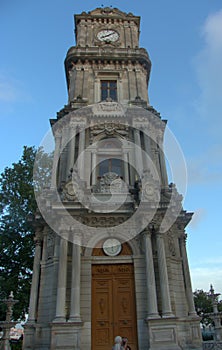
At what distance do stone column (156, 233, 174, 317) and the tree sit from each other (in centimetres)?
1005

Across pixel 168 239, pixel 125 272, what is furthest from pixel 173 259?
pixel 125 272

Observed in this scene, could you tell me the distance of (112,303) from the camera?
535 inches

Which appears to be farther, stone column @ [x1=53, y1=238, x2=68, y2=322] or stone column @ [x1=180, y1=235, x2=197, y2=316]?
stone column @ [x1=180, y1=235, x2=197, y2=316]

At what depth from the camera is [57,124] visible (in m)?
20.0

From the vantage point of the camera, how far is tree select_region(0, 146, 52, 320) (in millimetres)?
20688

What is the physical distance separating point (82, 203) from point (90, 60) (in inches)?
504

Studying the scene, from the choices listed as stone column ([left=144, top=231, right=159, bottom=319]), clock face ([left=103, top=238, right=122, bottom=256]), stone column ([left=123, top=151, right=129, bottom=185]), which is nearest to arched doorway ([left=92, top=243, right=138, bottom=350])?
clock face ([left=103, top=238, right=122, bottom=256])

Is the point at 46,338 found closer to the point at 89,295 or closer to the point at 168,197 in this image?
the point at 89,295

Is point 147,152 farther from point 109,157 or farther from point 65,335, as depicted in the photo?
point 65,335

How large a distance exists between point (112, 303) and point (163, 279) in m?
2.48

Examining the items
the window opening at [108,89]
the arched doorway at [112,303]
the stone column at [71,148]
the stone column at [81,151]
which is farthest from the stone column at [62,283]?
the window opening at [108,89]

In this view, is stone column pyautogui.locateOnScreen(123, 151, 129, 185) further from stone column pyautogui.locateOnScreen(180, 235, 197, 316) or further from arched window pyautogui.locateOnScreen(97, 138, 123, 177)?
stone column pyautogui.locateOnScreen(180, 235, 197, 316)

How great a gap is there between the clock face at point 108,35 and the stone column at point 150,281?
57.9 feet

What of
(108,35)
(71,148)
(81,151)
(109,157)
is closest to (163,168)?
(109,157)
